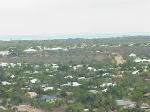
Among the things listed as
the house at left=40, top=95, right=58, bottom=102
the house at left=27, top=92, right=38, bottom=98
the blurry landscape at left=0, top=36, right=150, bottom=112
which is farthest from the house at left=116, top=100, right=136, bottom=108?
the house at left=27, top=92, right=38, bottom=98

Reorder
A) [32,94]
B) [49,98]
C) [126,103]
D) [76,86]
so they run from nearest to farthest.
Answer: [126,103] → [49,98] → [32,94] → [76,86]

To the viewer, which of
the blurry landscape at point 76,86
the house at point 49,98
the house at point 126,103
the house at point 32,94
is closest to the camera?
the house at point 126,103

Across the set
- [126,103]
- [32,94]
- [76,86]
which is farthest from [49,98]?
[126,103]

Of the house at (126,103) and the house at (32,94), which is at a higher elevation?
the house at (126,103)

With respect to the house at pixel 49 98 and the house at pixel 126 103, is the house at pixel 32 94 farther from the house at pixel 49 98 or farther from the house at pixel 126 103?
the house at pixel 126 103

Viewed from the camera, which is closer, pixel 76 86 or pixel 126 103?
pixel 126 103

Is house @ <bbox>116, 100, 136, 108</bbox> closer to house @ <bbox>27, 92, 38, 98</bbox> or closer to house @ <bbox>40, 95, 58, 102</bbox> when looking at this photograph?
house @ <bbox>40, 95, 58, 102</bbox>

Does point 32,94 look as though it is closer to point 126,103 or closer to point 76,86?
point 76,86

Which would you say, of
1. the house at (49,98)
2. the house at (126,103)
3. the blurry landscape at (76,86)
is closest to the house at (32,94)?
the blurry landscape at (76,86)

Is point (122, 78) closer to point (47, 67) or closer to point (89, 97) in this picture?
point (89, 97)

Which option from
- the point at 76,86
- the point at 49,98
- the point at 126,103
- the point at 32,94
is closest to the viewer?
the point at 126,103

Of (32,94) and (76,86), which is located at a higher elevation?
(76,86)

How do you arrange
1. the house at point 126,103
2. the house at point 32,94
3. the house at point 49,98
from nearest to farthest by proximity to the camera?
the house at point 126,103 < the house at point 49,98 < the house at point 32,94
